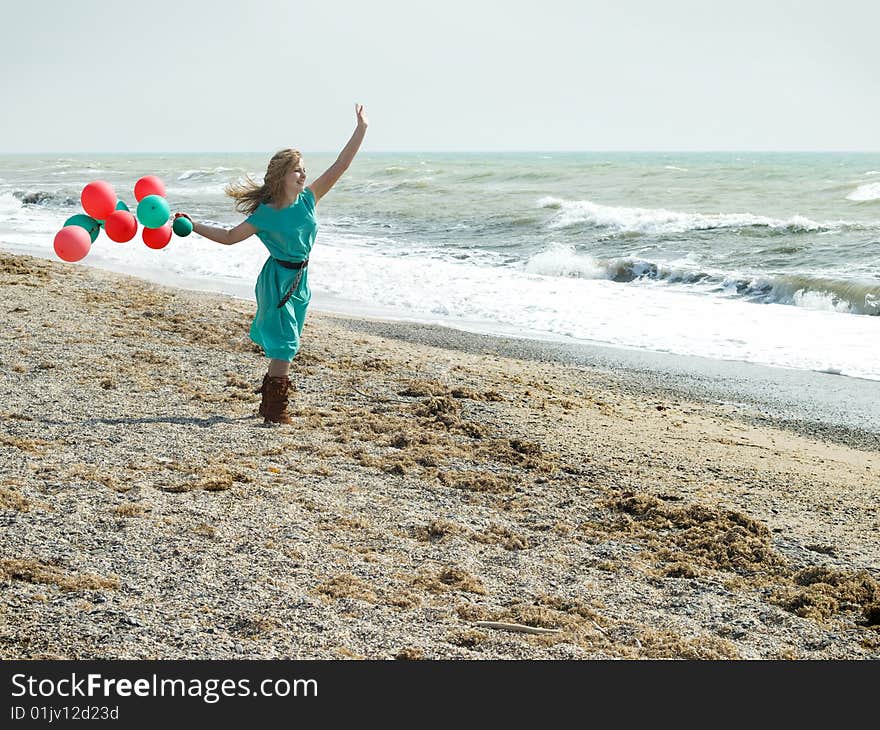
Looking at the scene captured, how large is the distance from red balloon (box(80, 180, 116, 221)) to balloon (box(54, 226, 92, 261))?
0.23 m

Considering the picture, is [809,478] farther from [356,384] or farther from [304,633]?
[304,633]

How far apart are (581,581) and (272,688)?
60.1 inches

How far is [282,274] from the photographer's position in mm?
5711

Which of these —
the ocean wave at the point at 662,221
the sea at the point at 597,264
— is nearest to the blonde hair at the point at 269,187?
the sea at the point at 597,264

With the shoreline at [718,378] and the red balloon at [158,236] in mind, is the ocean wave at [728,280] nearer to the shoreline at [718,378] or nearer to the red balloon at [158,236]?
the shoreline at [718,378]

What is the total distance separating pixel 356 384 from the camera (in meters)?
7.06

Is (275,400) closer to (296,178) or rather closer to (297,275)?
(297,275)

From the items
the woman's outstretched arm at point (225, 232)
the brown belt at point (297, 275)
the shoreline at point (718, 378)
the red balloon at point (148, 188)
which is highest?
the red balloon at point (148, 188)

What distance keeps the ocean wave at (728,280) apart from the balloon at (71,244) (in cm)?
1034

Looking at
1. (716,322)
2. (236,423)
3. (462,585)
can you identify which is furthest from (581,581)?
(716,322)

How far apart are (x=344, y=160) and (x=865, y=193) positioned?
26.3 m

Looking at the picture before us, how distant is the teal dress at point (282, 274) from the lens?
5.59 m

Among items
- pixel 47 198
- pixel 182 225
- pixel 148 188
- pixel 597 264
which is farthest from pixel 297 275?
pixel 47 198

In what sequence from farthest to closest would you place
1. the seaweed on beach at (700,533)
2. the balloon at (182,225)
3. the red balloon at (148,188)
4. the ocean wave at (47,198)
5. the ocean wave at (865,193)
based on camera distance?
1. the ocean wave at (47,198)
2. the ocean wave at (865,193)
3. the red balloon at (148,188)
4. the balloon at (182,225)
5. the seaweed on beach at (700,533)
